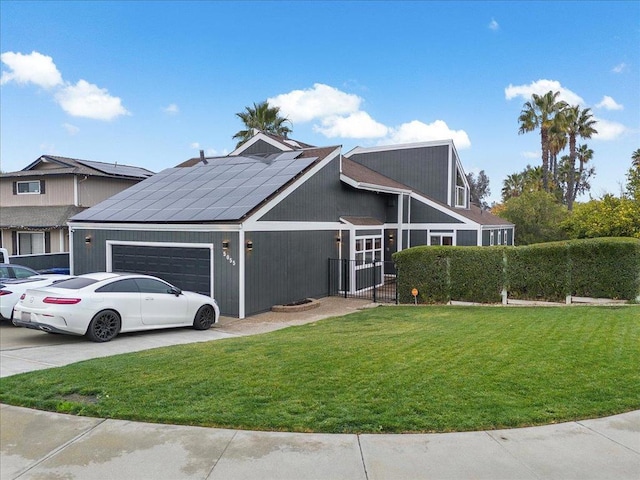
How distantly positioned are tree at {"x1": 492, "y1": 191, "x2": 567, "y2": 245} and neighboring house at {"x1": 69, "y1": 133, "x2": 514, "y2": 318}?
1151 centimetres

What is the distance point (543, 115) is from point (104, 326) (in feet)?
136

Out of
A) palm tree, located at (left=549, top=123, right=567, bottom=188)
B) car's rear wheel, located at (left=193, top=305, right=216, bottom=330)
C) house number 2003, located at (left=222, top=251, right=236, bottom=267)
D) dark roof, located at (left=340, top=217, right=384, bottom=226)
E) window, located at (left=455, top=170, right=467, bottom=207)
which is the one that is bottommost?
car's rear wheel, located at (left=193, top=305, right=216, bottom=330)

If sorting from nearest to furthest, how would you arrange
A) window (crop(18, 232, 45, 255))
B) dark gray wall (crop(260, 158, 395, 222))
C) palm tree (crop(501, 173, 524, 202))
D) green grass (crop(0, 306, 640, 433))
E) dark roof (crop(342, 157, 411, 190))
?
green grass (crop(0, 306, 640, 433))
dark gray wall (crop(260, 158, 395, 222))
dark roof (crop(342, 157, 411, 190))
window (crop(18, 232, 45, 255))
palm tree (crop(501, 173, 524, 202))

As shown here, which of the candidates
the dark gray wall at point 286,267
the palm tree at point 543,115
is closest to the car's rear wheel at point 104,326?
the dark gray wall at point 286,267

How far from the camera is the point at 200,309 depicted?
11.5m

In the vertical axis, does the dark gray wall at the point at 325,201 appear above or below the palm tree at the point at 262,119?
below

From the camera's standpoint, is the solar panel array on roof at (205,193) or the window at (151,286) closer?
the window at (151,286)

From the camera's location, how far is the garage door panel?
13672 millimetres

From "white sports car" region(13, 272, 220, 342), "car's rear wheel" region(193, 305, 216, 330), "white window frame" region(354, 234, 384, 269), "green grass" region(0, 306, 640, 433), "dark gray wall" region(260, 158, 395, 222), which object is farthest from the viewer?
"white window frame" region(354, 234, 384, 269)

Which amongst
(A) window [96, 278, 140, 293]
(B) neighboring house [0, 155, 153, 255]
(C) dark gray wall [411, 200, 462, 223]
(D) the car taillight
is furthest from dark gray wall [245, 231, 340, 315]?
(B) neighboring house [0, 155, 153, 255]

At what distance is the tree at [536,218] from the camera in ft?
103

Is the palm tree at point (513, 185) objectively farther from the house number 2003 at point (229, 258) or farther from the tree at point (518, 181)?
the house number 2003 at point (229, 258)

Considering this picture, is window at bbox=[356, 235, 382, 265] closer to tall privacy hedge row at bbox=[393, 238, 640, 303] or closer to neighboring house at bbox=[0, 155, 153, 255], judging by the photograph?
tall privacy hedge row at bbox=[393, 238, 640, 303]

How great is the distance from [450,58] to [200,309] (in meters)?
18.4
